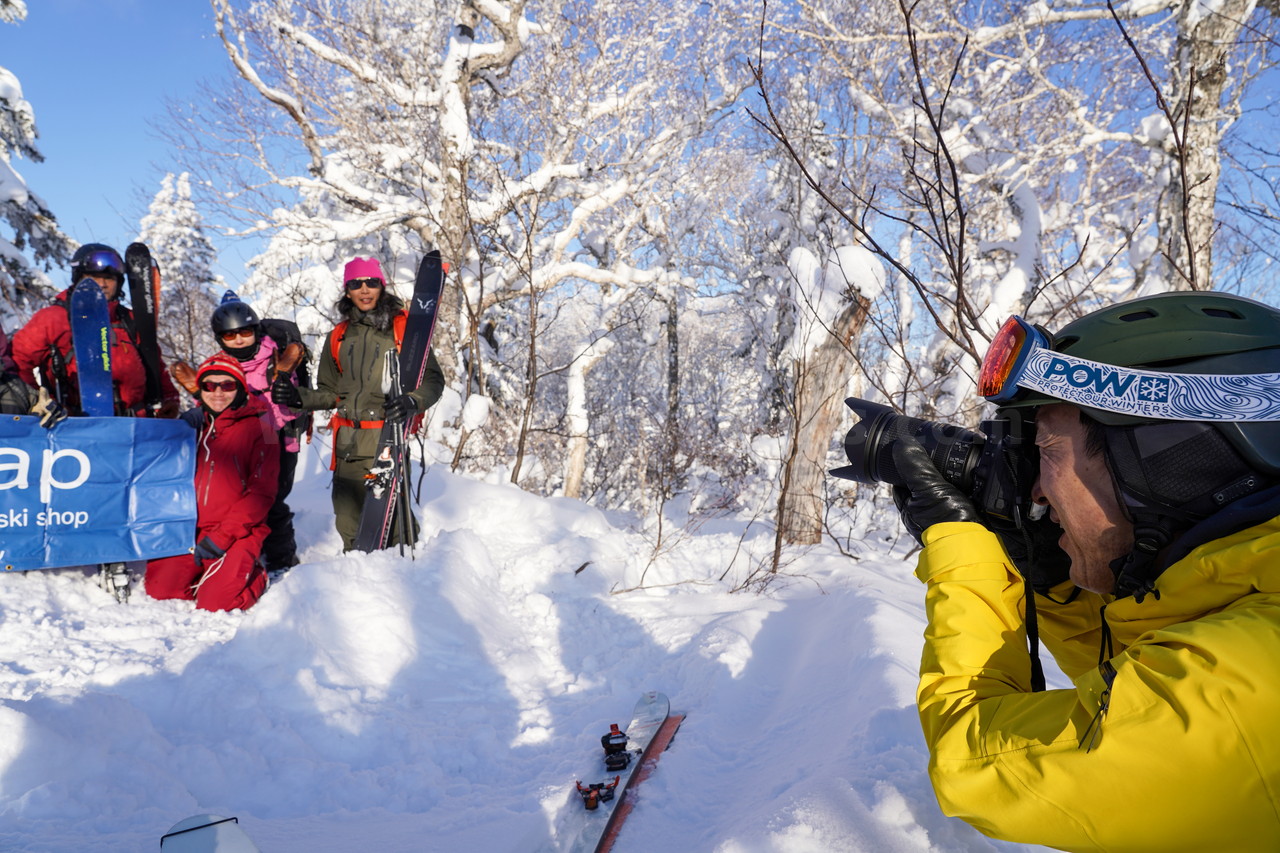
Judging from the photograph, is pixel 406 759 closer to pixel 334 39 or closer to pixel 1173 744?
pixel 1173 744

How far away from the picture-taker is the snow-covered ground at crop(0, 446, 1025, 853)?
1.87m

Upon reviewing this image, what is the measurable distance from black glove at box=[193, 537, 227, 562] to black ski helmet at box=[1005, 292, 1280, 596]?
4477 mm

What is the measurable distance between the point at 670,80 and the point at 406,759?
1292cm

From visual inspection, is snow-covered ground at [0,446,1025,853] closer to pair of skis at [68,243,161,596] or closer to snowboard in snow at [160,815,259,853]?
pair of skis at [68,243,161,596]

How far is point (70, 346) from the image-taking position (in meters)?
4.30

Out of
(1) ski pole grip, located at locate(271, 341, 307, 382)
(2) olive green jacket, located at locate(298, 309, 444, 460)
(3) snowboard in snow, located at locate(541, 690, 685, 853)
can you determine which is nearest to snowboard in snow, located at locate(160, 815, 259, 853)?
(3) snowboard in snow, located at locate(541, 690, 685, 853)

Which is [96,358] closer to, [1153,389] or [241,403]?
[241,403]

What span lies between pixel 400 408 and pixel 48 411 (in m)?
1.91

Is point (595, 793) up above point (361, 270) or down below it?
below

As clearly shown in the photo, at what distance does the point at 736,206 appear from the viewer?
17188mm

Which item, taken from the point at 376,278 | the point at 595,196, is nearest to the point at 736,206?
the point at 595,196

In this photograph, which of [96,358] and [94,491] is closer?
[94,491]

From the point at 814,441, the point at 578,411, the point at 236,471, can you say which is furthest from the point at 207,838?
the point at 578,411

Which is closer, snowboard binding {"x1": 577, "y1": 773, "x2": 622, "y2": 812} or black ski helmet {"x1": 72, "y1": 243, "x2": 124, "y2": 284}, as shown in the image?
snowboard binding {"x1": 577, "y1": 773, "x2": 622, "y2": 812}
